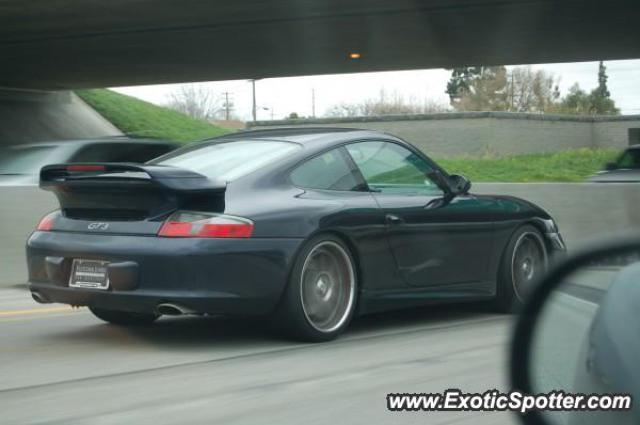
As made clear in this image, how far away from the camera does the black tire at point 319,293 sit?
6.37 metres

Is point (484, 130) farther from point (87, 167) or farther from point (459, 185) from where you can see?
point (87, 167)

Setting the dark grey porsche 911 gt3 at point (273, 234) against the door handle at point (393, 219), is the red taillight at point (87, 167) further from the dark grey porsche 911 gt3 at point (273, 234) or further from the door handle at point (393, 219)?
the door handle at point (393, 219)

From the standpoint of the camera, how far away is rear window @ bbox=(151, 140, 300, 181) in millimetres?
6691

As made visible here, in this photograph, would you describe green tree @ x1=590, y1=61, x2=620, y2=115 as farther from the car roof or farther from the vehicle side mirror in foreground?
the vehicle side mirror in foreground

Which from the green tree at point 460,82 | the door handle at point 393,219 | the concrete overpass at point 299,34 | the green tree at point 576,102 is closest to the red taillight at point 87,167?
the door handle at point 393,219

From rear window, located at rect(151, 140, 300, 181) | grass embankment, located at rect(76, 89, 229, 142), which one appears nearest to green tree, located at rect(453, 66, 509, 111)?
grass embankment, located at rect(76, 89, 229, 142)

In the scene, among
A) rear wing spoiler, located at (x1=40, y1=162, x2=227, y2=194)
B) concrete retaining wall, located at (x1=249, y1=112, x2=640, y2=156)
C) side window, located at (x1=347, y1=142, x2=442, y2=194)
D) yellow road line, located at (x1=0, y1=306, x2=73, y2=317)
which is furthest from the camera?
concrete retaining wall, located at (x1=249, y1=112, x2=640, y2=156)

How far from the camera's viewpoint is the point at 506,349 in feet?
8.80

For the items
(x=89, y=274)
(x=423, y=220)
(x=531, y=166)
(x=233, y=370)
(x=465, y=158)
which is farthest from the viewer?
(x=465, y=158)

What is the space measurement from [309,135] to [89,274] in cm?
194

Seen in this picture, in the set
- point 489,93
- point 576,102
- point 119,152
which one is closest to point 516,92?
point 489,93

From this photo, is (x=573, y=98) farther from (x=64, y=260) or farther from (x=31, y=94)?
(x=64, y=260)

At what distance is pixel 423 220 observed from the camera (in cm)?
729

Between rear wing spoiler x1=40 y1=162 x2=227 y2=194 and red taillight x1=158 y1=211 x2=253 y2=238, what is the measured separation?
18 cm
